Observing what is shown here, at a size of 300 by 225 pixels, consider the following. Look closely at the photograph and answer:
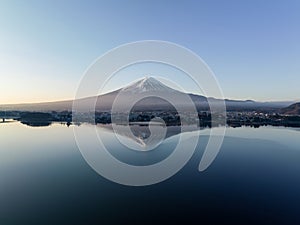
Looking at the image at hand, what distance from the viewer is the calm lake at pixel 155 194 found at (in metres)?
2.93

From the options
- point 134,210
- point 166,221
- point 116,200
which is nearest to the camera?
point 166,221

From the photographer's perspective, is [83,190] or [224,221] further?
[83,190]

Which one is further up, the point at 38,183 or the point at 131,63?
the point at 131,63

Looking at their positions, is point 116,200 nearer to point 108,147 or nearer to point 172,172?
point 172,172

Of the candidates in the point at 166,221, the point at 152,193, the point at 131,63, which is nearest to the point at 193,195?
the point at 152,193

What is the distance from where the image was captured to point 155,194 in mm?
3645

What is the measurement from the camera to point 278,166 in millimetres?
5211

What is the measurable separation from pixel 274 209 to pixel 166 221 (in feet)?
4.67

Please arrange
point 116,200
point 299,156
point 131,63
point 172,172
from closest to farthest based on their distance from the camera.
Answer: point 116,200, point 131,63, point 172,172, point 299,156

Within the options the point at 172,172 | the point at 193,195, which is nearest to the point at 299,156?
the point at 172,172

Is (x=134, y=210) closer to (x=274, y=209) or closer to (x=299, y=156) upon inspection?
(x=274, y=209)

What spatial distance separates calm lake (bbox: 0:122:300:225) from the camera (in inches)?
115

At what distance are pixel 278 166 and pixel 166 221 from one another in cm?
341

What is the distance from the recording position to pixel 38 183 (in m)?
4.07
